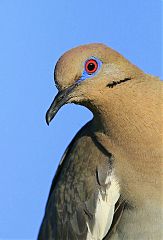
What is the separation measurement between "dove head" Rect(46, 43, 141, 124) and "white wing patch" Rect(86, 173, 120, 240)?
77 cm

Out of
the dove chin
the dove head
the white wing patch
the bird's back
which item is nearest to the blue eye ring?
the dove head

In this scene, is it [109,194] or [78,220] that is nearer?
[109,194]

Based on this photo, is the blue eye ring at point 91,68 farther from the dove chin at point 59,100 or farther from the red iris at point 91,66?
the dove chin at point 59,100

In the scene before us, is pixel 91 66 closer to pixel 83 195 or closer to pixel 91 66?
pixel 91 66

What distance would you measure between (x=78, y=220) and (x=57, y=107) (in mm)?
1438

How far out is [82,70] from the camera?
13.8 ft

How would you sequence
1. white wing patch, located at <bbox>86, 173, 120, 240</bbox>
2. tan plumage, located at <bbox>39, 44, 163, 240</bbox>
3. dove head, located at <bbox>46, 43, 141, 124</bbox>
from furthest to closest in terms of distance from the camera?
white wing patch, located at <bbox>86, 173, 120, 240</bbox> → tan plumage, located at <bbox>39, 44, 163, 240</bbox> → dove head, located at <bbox>46, 43, 141, 124</bbox>

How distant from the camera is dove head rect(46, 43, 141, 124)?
4.16 metres

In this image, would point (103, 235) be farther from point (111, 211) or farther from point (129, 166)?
point (129, 166)

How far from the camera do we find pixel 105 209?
485cm

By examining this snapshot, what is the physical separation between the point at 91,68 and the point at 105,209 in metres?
1.41

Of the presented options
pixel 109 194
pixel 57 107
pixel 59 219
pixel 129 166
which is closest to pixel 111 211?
pixel 109 194

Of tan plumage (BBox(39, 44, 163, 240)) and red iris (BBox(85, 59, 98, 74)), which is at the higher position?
red iris (BBox(85, 59, 98, 74))

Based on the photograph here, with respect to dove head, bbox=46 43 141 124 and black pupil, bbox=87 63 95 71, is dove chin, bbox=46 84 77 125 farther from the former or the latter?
black pupil, bbox=87 63 95 71
